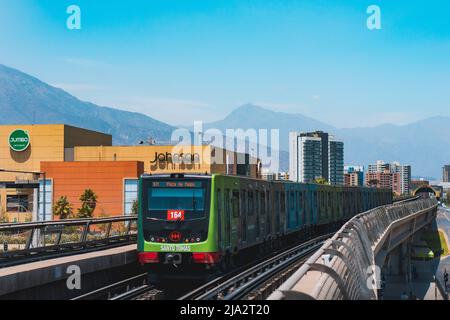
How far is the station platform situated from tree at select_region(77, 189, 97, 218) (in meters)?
72.2

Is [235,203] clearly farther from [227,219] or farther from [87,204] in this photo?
[87,204]

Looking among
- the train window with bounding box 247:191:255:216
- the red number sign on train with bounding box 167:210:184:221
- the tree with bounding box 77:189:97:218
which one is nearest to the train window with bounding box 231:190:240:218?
the train window with bounding box 247:191:255:216

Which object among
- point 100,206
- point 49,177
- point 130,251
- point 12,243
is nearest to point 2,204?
point 49,177

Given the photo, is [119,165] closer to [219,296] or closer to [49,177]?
[49,177]

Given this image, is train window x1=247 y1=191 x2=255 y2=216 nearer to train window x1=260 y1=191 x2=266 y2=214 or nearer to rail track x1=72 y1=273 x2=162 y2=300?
train window x1=260 y1=191 x2=266 y2=214

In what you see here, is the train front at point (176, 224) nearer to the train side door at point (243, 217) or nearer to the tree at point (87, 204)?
the train side door at point (243, 217)

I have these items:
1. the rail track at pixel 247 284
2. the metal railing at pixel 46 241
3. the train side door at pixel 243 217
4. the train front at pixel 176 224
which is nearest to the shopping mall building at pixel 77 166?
the metal railing at pixel 46 241

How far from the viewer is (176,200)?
1914 cm

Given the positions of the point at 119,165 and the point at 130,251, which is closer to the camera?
the point at 130,251

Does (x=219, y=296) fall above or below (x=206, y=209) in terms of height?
below

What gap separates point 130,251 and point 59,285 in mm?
4560

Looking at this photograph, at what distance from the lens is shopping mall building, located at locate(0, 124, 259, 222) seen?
10056 cm

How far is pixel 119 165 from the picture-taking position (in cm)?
10119

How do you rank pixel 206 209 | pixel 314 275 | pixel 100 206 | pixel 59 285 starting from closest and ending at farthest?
pixel 314 275, pixel 59 285, pixel 206 209, pixel 100 206
